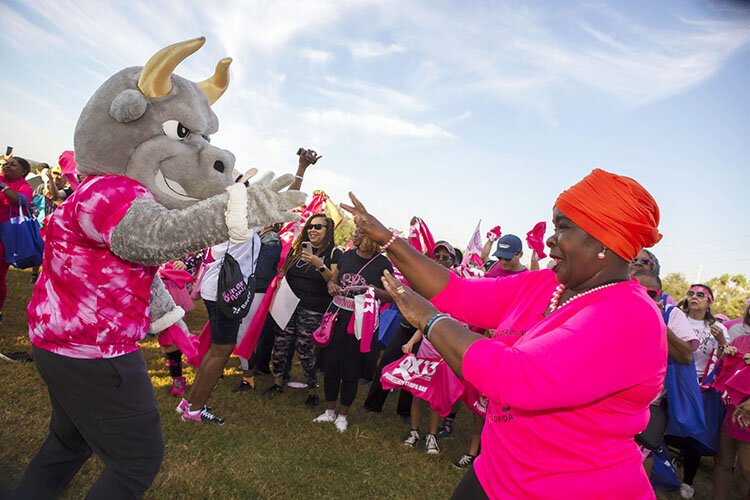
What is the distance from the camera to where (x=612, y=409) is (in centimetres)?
167

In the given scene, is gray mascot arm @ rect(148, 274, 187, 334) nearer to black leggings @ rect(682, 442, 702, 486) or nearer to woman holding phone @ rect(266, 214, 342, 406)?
woman holding phone @ rect(266, 214, 342, 406)

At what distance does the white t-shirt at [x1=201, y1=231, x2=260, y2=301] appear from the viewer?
455 cm

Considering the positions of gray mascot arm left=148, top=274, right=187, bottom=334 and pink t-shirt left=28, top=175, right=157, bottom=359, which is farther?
gray mascot arm left=148, top=274, right=187, bottom=334

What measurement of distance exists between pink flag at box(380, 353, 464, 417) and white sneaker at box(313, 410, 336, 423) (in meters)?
0.98

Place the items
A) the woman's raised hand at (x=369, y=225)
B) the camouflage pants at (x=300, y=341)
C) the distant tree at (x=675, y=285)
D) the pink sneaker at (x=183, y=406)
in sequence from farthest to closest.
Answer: the distant tree at (x=675, y=285) < the camouflage pants at (x=300, y=341) < the pink sneaker at (x=183, y=406) < the woman's raised hand at (x=369, y=225)

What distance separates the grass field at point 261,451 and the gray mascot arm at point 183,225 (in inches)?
84.7

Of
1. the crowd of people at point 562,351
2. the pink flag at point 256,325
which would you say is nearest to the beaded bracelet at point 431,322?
the crowd of people at point 562,351

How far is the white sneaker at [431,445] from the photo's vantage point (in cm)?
487

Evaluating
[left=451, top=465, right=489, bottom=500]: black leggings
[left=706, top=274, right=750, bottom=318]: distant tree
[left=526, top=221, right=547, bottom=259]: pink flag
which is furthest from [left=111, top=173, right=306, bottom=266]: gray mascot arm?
[left=706, top=274, right=750, bottom=318]: distant tree

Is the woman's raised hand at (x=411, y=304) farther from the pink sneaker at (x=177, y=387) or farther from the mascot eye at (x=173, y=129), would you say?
the pink sneaker at (x=177, y=387)

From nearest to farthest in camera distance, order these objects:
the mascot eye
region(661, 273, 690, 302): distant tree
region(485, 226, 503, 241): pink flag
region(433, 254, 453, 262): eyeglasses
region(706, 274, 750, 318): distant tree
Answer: the mascot eye < region(433, 254, 453, 262): eyeglasses < region(485, 226, 503, 241): pink flag < region(706, 274, 750, 318): distant tree < region(661, 273, 690, 302): distant tree

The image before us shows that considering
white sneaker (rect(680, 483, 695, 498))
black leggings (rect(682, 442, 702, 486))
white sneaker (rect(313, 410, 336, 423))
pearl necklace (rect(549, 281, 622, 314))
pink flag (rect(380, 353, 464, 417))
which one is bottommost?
white sneaker (rect(313, 410, 336, 423))

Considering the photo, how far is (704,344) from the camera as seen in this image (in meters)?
5.24

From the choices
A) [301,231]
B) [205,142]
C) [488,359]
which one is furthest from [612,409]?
[301,231]
